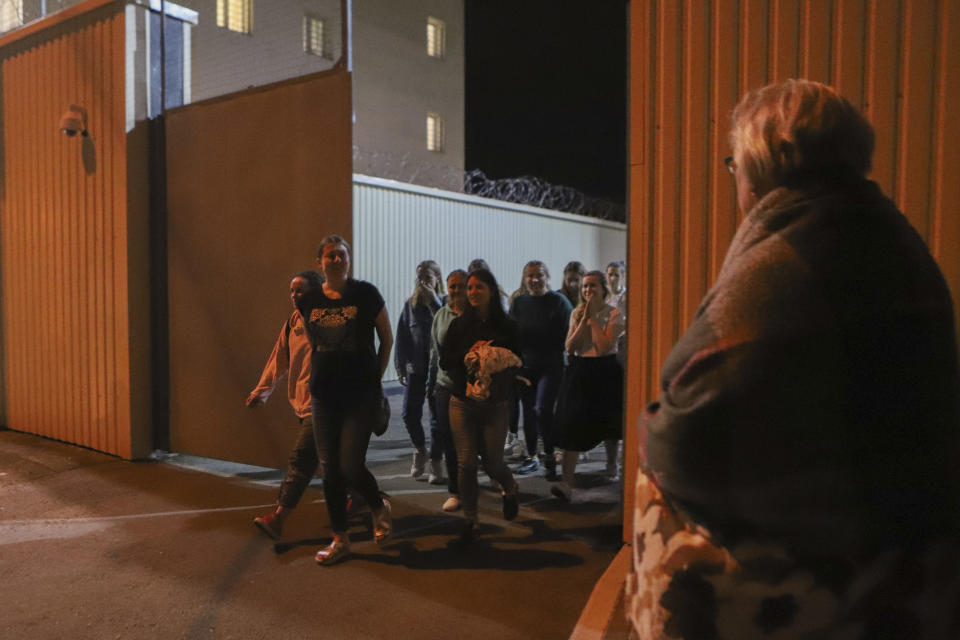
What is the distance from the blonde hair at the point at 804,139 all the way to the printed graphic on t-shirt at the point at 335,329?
10.8ft

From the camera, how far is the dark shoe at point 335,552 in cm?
437

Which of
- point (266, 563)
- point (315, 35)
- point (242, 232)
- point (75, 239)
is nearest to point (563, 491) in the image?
point (266, 563)

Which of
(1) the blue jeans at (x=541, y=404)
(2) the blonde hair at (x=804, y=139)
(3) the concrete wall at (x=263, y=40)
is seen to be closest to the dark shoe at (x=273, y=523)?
(1) the blue jeans at (x=541, y=404)

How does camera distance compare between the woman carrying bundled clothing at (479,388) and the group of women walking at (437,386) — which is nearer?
the group of women walking at (437,386)

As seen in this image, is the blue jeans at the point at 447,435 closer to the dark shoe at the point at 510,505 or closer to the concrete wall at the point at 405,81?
the dark shoe at the point at 510,505

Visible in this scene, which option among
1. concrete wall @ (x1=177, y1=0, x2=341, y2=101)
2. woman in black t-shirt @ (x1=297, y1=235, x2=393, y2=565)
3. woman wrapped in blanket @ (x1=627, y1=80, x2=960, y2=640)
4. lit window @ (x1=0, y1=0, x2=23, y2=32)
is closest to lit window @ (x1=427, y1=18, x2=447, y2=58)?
concrete wall @ (x1=177, y1=0, x2=341, y2=101)

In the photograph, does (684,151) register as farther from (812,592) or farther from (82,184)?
(82,184)

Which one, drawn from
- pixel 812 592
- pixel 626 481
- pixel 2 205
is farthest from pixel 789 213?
pixel 2 205

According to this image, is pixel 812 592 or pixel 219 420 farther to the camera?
pixel 219 420

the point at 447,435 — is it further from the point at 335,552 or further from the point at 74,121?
the point at 74,121

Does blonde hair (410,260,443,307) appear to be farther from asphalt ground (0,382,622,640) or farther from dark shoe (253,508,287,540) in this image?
dark shoe (253,508,287,540)

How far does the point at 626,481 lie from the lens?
169 inches

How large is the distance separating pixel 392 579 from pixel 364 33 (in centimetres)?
1905

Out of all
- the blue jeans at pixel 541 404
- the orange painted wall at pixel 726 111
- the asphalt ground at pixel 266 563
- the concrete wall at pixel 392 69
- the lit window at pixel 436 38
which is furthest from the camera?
the lit window at pixel 436 38
